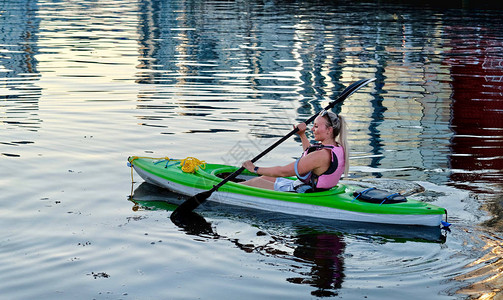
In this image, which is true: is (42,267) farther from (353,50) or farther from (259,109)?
(353,50)

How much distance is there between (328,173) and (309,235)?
83 cm

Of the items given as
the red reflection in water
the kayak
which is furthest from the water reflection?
the red reflection in water

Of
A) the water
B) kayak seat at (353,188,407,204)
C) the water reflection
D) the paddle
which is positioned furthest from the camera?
the water reflection

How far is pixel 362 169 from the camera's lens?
10758 millimetres

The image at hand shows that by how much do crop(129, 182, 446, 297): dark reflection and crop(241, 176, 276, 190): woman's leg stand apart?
0.40 m

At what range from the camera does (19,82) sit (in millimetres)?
17875

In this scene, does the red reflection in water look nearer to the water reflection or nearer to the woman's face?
the woman's face

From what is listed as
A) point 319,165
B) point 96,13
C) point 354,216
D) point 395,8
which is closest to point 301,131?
point 319,165

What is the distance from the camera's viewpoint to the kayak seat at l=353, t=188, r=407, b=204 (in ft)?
27.7

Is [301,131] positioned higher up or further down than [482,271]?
higher up

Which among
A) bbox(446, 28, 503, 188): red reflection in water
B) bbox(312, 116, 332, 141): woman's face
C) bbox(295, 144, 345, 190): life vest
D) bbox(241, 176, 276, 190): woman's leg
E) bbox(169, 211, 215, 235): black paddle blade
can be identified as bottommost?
bbox(169, 211, 215, 235): black paddle blade

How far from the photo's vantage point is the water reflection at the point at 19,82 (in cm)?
1330

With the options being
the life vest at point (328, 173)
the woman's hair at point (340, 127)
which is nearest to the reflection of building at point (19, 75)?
the life vest at point (328, 173)

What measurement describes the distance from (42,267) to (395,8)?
1680 inches
